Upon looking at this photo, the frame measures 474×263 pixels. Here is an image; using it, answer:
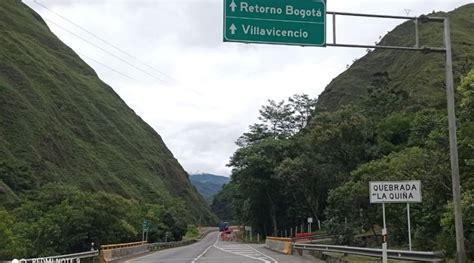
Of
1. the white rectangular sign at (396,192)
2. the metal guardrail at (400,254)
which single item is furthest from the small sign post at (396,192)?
the metal guardrail at (400,254)

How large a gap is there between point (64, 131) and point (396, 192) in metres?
103

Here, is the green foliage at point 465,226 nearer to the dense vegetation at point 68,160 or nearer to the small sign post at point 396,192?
the small sign post at point 396,192

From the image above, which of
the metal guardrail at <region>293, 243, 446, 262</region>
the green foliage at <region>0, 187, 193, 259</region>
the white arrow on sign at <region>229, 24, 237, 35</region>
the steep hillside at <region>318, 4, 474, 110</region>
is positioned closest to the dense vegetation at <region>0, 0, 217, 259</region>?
the green foliage at <region>0, 187, 193, 259</region>

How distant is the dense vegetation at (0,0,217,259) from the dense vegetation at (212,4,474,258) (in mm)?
17102

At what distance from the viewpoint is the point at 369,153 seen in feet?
201

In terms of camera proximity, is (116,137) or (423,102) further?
(116,137)

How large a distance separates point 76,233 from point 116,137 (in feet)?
294

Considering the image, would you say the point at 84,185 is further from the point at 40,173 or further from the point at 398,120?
the point at 398,120

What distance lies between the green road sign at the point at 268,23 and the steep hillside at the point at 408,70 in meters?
56.9

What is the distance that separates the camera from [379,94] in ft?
271

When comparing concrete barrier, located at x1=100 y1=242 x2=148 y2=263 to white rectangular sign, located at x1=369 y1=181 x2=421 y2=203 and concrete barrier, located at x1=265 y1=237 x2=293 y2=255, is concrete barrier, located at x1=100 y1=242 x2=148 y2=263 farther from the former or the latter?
white rectangular sign, located at x1=369 y1=181 x2=421 y2=203

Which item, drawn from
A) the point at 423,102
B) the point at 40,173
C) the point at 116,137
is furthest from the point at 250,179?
the point at 116,137

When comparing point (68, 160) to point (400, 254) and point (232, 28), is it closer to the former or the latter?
point (400, 254)

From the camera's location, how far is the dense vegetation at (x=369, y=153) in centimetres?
2602
